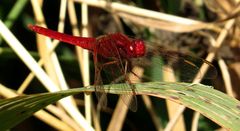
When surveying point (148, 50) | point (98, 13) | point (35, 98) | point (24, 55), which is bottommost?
point (35, 98)

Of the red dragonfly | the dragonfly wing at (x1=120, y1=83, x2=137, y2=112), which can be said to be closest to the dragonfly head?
the red dragonfly

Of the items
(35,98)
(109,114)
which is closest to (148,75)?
(109,114)

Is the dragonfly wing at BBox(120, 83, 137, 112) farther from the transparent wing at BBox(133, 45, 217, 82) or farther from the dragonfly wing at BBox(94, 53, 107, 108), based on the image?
the transparent wing at BBox(133, 45, 217, 82)

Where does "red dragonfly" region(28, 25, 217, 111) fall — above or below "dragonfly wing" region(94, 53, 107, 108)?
above

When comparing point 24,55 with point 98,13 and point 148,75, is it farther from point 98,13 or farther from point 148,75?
point 98,13

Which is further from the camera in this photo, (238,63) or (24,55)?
(238,63)

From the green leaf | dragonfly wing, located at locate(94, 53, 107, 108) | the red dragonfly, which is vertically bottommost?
the green leaf

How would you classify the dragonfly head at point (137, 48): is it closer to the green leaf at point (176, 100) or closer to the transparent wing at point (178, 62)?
the transparent wing at point (178, 62)
